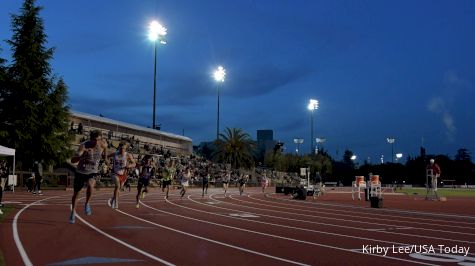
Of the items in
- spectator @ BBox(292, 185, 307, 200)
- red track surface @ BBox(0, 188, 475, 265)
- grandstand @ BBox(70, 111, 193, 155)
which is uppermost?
grandstand @ BBox(70, 111, 193, 155)

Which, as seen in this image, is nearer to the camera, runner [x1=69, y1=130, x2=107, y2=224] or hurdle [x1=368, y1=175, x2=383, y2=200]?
runner [x1=69, y1=130, x2=107, y2=224]

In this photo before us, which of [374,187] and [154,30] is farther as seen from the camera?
[154,30]

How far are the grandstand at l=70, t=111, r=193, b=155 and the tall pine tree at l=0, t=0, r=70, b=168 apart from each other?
4.11 m

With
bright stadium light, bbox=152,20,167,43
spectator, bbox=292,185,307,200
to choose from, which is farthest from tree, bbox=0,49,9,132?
spectator, bbox=292,185,307,200

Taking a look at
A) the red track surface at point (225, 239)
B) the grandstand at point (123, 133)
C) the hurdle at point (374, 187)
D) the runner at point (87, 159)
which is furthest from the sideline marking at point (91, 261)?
the grandstand at point (123, 133)

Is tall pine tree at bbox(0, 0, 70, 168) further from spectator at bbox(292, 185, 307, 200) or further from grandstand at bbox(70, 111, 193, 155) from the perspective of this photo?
spectator at bbox(292, 185, 307, 200)

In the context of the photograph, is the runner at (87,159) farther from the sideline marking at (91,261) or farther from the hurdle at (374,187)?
the hurdle at (374,187)

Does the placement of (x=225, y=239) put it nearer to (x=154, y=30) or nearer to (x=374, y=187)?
(x=374, y=187)

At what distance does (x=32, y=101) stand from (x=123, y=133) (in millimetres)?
21860

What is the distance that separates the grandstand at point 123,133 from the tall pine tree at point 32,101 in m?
4.11

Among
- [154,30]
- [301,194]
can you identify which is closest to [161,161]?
[154,30]

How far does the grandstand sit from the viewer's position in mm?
54081

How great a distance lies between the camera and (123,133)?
6400 cm

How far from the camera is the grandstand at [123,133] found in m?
54.1
